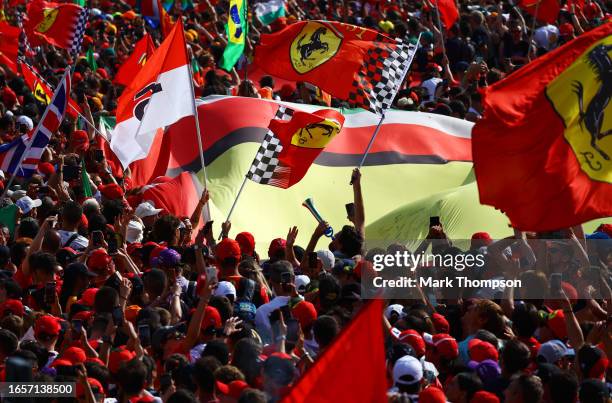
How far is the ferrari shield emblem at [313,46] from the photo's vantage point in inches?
451

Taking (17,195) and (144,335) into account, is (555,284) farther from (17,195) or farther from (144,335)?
(17,195)

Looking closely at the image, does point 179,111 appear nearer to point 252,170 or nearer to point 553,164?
point 252,170

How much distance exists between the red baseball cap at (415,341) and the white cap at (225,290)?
1.39m

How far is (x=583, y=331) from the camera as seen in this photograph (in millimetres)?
7668

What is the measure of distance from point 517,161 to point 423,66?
10404 mm

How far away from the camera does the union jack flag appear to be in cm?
1031

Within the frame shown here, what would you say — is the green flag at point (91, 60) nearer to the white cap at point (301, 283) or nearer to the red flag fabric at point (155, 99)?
the red flag fabric at point (155, 99)

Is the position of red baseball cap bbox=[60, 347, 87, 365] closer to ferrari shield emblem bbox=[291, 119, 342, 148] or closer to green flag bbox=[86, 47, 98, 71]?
ferrari shield emblem bbox=[291, 119, 342, 148]

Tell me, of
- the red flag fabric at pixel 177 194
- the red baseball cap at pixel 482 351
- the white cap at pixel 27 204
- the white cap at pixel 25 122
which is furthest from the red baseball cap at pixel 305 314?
the white cap at pixel 25 122

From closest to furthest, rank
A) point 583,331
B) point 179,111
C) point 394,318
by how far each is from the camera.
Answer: point 583,331 < point 394,318 < point 179,111

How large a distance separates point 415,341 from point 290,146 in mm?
4037

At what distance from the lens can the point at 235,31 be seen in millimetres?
15516

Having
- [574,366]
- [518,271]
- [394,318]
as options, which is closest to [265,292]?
[394,318]

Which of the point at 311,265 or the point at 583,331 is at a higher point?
the point at 583,331
